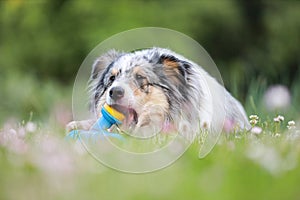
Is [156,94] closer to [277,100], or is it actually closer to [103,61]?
[103,61]

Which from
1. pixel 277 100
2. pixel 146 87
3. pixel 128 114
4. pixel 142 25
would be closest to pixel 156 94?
pixel 146 87

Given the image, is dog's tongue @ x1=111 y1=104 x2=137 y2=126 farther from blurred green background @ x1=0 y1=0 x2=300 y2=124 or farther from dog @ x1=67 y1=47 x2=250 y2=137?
blurred green background @ x1=0 y1=0 x2=300 y2=124

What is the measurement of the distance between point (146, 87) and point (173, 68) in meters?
0.24

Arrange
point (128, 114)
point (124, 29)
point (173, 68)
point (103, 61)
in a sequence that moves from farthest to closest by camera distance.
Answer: point (124, 29) < point (103, 61) < point (173, 68) < point (128, 114)

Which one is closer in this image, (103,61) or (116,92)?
(116,92)

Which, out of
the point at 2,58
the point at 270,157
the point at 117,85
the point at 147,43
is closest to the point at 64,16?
the point at 2,58

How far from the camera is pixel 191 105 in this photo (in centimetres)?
354

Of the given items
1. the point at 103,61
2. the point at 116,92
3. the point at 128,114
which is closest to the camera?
the point at 116,92

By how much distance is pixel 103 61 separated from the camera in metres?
3.71

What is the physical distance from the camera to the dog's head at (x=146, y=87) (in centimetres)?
327

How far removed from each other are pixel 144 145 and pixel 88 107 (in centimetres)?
112

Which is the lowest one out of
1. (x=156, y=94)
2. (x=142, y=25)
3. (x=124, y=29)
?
(x=156, y=94)

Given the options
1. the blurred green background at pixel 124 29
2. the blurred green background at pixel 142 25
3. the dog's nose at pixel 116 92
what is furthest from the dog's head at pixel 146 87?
the blurred green background at pixel 142 25

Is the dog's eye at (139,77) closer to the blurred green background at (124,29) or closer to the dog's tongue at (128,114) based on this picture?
the dog's tongue at (128,114)
